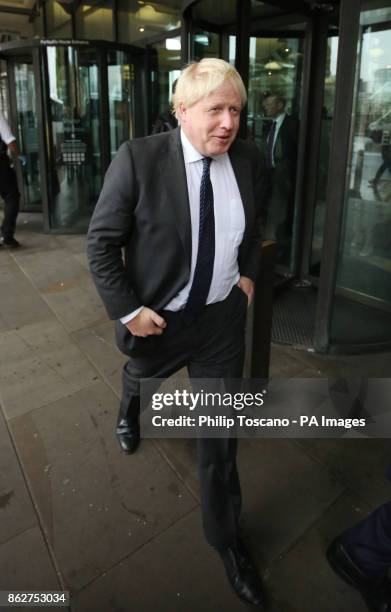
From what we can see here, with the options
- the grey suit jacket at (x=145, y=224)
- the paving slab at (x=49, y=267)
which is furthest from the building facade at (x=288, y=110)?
the grey suit jacket at (x=145, y=224)

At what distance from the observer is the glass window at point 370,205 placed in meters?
3.56

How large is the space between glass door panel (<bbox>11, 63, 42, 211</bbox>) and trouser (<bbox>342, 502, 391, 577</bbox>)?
7.25 metres

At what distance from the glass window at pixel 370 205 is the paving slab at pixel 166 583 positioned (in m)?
2.21

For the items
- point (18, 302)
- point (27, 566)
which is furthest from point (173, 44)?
point (27, 566)

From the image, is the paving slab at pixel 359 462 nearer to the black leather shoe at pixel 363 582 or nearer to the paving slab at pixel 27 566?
the black leather shoe at pixel 363 582

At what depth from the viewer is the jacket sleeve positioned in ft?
5.18

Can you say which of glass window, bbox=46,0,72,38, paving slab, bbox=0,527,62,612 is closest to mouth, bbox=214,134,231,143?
paving slab, bbox=0,527,62,612

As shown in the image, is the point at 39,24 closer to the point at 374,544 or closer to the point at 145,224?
the point at 145,224

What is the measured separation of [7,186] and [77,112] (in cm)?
159

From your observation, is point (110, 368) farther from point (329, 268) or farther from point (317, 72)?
point (317, 72)

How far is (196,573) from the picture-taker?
1.87 m

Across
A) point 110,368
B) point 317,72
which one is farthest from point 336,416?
point 317,72

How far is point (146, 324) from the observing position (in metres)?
1.72

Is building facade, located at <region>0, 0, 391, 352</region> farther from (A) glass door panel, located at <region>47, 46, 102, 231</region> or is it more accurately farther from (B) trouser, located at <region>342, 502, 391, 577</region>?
(B) trouser, located at <region>342, 502, 391, 577</region>
